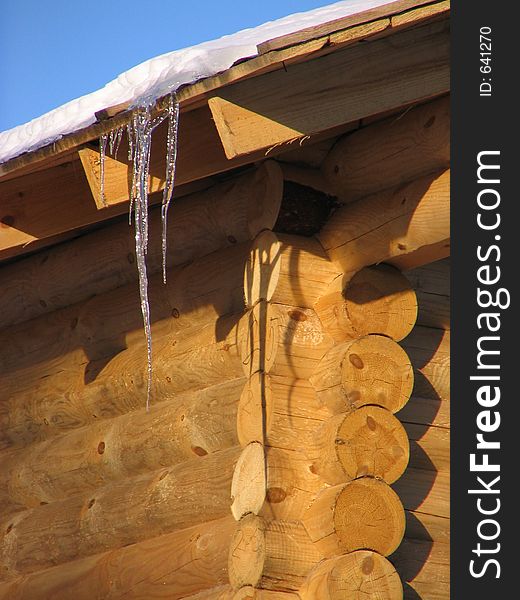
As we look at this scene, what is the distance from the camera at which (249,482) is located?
17.7 ft

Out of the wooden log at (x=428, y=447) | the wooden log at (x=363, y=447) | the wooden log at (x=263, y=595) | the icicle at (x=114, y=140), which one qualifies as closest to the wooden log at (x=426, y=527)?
the wooden log at (x=428, y=447)

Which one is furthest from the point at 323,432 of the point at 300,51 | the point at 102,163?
the point at 300,51

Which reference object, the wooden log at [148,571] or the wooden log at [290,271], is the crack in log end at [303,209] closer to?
the wooden log at [290,271]

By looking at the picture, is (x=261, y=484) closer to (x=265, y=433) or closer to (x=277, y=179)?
(x=265, y=433)

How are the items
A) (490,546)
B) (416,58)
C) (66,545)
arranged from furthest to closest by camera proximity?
(66,545) → (416,58) → (490,546)

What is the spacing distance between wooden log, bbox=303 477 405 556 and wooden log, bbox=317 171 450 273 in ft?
3.15

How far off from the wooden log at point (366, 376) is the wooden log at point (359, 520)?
352 mm

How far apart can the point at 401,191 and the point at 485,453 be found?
1.24 metres

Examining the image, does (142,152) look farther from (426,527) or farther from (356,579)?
(426,527)

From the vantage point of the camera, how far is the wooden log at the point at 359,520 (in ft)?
17.0

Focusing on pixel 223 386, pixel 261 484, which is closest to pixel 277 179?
pixel 223 386

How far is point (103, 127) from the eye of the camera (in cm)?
523

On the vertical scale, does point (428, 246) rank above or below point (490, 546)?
above

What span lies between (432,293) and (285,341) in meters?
0.89
